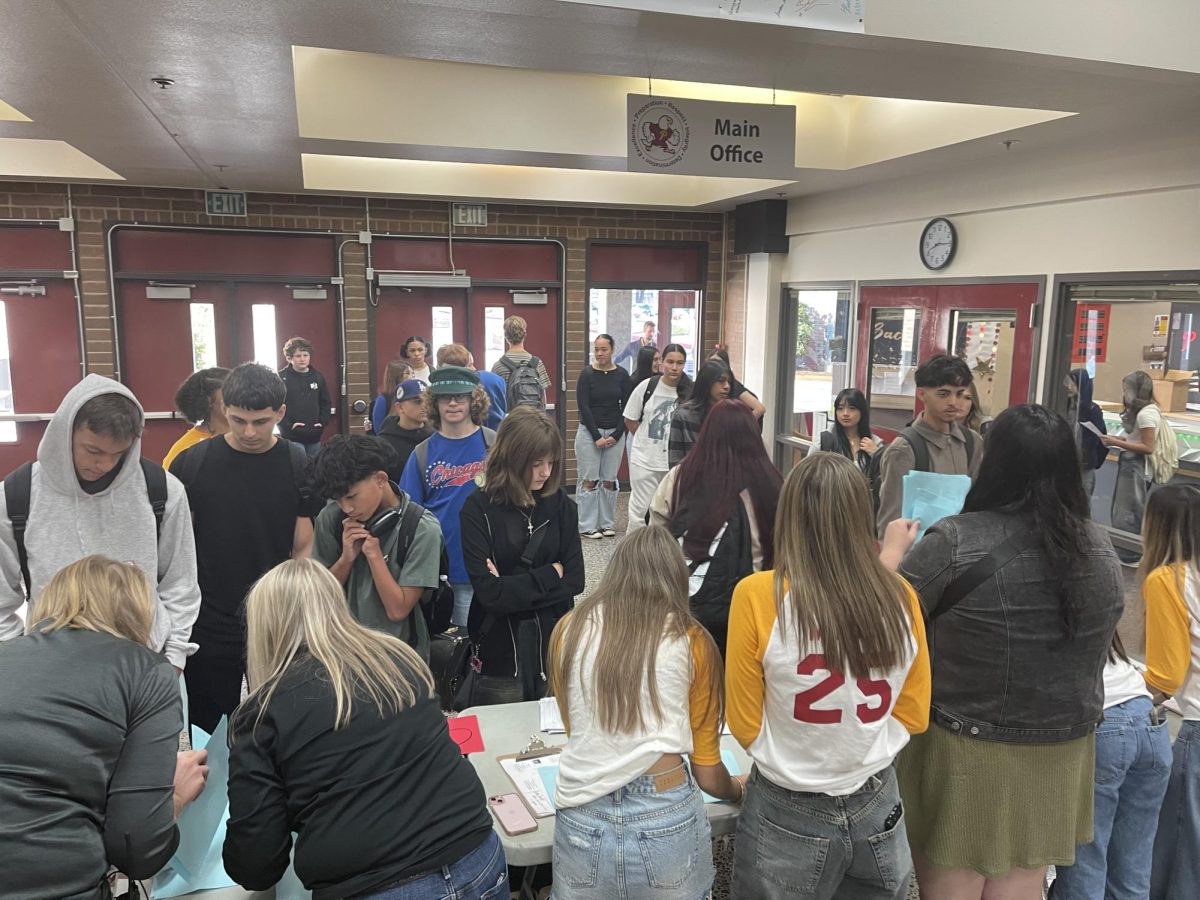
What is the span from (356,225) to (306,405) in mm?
1781

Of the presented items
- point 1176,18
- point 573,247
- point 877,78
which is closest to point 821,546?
point 877,78

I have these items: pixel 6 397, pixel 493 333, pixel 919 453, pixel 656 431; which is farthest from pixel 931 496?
pixel 6 397

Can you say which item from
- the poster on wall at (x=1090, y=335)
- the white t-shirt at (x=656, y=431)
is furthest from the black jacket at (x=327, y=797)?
the poster on wall at (x=1090, y=335)

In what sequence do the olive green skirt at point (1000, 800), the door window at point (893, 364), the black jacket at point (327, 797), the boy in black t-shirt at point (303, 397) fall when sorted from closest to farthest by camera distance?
the black jacket at point (327, 797) < the olive green skirt at point (1000, 800) < the door window at point (893, 364) < the boy in black t-shirt at point (303, 397)

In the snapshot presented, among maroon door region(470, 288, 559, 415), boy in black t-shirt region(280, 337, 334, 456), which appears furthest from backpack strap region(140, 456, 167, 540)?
maroon door region(470, 288, 559, 415)

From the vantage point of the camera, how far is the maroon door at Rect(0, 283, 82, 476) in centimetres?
694

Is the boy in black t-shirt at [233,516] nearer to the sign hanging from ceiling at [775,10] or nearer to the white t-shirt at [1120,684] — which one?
the sign hanging from ceiling at [775,10]

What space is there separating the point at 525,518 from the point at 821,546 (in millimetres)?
1256

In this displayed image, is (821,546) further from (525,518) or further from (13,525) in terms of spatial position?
(13,525)

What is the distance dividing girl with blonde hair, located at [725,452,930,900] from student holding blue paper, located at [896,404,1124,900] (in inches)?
6.5

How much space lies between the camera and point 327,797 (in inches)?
63.2

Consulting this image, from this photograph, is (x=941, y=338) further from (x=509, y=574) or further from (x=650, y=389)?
(x=509, y=574)

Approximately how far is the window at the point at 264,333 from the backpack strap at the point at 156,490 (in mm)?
5404

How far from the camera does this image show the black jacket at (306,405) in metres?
6.82
